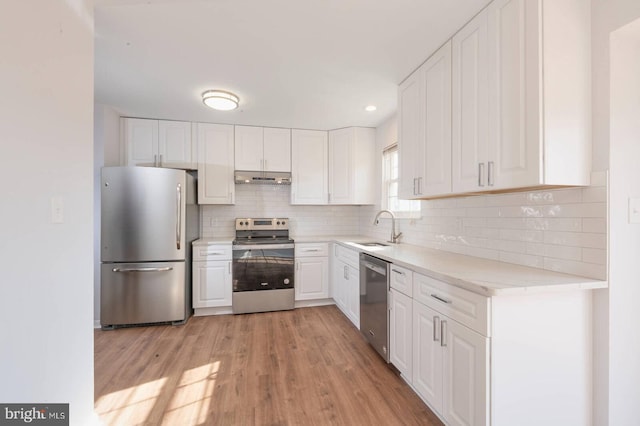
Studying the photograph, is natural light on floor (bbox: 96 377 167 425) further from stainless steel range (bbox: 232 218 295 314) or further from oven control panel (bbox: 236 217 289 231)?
oven control panel (bbox: 236 217 289 231)

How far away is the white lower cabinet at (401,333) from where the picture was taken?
1838mm

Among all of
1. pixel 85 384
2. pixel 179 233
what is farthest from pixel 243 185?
pixel 85 384

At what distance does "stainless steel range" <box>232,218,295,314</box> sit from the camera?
334 cm

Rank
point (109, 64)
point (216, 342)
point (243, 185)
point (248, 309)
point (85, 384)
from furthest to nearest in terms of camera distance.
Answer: point (243, 185) → point (248, 309) → point (216, 342) → point (109, 64) → point (85, 384)

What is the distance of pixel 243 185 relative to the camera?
3936 mm

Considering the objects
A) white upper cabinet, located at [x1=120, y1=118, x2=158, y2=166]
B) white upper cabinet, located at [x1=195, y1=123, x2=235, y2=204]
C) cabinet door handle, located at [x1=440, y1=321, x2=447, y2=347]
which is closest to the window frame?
cabinet door handle, located at [x1=440, y1=321, x2=447, y2=347]

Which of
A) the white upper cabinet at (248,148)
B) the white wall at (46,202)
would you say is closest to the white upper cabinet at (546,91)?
the white wall at (46,202)

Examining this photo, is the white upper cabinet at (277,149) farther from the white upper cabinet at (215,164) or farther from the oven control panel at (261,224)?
the oven control panel at (261,224)

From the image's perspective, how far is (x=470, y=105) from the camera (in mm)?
1652

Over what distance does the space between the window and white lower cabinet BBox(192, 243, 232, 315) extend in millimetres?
2125

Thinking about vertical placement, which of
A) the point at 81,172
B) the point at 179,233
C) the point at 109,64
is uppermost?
the point at 109,64

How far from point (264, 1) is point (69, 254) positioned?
168 centimetres

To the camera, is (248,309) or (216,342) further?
(248,309)

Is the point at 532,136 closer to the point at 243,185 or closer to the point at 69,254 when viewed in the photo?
the point at 69,254
